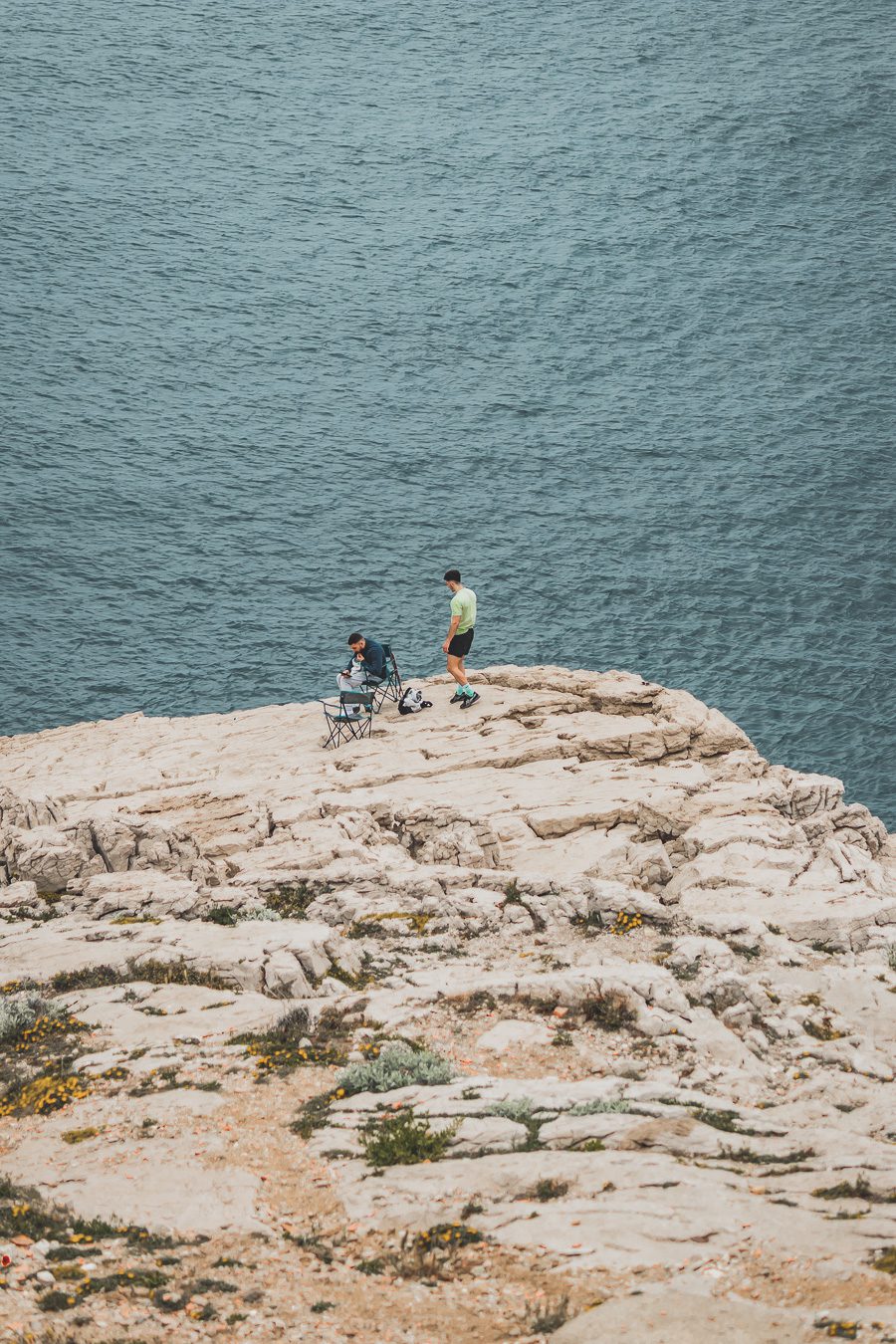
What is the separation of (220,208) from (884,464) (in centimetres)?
3826

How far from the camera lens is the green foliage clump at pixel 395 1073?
→ 1429 cm

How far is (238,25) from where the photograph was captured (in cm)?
7975

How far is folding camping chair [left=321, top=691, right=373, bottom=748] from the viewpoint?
27.3 metres

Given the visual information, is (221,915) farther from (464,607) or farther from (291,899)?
(464,607)

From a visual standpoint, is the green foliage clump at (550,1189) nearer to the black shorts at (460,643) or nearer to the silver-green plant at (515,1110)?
the silver-green plant at (515,1110)

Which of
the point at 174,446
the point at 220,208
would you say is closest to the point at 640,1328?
the point at 174,446

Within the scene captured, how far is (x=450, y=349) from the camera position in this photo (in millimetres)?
61375

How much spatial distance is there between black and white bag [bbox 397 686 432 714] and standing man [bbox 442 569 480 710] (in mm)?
752

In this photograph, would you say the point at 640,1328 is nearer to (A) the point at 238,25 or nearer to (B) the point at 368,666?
(B) the point at 368,666

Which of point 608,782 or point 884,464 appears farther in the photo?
point 884,464

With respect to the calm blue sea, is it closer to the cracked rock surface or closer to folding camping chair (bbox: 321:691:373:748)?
folding camping chair (bbox: 321:691:373:748)

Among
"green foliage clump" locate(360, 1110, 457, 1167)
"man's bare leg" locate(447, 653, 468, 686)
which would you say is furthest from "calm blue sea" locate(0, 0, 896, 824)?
"green foliage clump" locate(360, 1110, 457, 1167)

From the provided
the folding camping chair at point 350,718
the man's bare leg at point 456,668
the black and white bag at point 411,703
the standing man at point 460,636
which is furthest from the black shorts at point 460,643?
the folding camping chair at point 350,718

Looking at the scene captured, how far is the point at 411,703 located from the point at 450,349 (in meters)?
36.9
